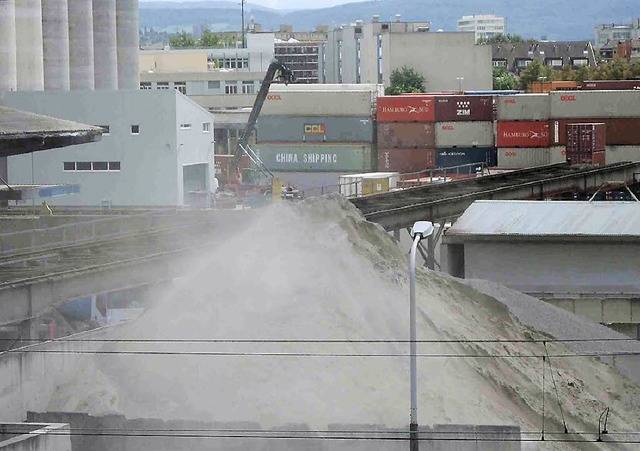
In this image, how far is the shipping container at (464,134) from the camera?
61188 millimetres

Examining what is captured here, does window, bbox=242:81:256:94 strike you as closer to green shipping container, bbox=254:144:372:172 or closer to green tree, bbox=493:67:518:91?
green tree, bbox=493:67:518:91

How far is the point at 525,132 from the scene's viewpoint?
5941cm

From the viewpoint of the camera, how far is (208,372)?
19297mm

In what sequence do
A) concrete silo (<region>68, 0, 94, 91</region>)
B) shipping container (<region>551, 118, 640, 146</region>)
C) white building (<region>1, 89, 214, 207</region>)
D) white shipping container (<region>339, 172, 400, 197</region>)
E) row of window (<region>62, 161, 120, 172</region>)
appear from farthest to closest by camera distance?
shipping container (<region>551, 118, 640, 146</region>), concrete silo (<region>68, 0, 94, 91</region>), white shipping container (<region>339, 172, 400, 197</region>), row of window (<region>62, 161, 120, 172</region>), white building (<region>1, 89, 214, 207</region>)

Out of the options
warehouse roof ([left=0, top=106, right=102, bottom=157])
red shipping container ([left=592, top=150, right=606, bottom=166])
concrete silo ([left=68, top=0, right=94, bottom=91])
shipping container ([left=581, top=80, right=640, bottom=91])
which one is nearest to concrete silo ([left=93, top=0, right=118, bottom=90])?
concrete silo ([left=68, top=0, right=94, bottom=91])

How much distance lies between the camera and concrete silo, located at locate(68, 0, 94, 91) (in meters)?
56.3

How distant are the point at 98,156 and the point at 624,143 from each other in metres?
23.5

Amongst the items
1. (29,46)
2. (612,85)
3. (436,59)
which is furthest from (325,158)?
(436,59)

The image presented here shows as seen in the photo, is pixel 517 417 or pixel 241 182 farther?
pixel 241 182

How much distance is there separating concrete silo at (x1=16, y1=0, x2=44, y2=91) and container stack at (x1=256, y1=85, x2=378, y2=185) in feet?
52.0

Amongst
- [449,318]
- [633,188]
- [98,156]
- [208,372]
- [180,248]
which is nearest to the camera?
[208,372]

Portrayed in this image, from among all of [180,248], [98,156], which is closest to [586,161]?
[98,156]

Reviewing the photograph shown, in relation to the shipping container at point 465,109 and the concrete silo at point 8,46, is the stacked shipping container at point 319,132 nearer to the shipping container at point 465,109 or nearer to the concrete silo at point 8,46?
the shipping container at point 465,109

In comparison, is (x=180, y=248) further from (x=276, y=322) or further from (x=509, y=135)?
(x=509, y=135)
